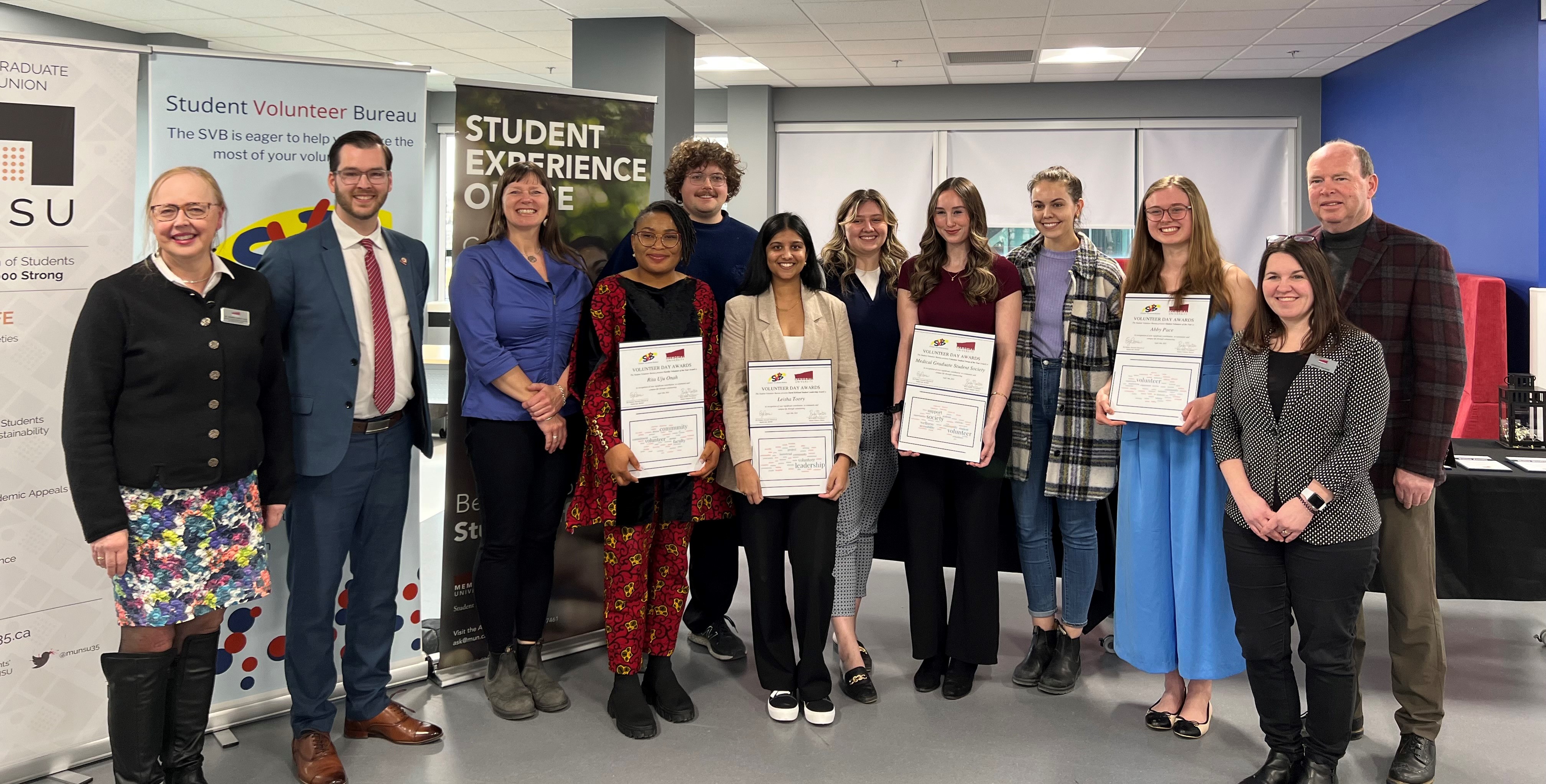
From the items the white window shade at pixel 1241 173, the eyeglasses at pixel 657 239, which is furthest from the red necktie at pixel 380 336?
the white window shade at pixel 1241 173

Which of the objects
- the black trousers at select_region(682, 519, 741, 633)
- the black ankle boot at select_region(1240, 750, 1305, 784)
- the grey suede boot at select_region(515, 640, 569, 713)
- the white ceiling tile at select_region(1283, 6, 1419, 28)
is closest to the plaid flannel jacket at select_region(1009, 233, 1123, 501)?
the black ankle boot at select_region(1240, 750, 1305, 784)

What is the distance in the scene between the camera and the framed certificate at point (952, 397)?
2916 mm

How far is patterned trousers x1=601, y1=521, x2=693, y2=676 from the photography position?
2.88 meters

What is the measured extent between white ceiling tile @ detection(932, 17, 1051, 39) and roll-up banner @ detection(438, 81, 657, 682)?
12.5 feet

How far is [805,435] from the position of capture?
9.33 ft

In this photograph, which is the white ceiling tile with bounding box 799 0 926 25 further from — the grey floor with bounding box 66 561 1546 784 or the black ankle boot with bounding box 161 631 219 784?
the black ankle boot with bounding box 161 631 219 784

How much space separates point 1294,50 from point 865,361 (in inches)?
253

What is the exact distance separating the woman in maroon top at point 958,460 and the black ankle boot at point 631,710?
93 centimetres

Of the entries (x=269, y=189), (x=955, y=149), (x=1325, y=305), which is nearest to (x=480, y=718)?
(x=269, y=189)

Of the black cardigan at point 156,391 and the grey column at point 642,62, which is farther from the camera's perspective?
the grey column at point 642,62

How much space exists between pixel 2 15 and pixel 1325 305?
27.8ft

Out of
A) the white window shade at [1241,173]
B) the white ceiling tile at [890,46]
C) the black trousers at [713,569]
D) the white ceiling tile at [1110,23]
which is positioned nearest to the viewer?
the black trousers at [713,569]

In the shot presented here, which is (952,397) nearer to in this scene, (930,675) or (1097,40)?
(930,675)

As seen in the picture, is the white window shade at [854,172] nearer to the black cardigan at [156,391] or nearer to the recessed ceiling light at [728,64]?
the recessed ceiling light at [728,64]
